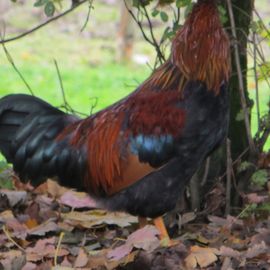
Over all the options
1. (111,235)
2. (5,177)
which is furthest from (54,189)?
(111,235)

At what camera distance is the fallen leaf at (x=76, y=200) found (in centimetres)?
500

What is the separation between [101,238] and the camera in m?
4.60

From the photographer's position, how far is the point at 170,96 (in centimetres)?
426

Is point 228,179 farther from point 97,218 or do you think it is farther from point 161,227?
point 97,218

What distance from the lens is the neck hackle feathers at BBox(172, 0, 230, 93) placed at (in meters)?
4.22

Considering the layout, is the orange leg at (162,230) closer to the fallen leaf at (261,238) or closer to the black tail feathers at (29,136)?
the fallen leaf at (261,238)

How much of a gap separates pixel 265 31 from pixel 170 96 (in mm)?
965

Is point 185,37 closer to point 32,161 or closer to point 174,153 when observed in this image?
point 174,153

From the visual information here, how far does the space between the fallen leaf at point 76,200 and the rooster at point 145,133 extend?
461 millimetres

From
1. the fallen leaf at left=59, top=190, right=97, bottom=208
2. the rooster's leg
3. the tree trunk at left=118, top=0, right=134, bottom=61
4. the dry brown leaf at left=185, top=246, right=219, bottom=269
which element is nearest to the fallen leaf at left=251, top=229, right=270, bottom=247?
the dry brown leaf at left=185, top=246, right=219, bottom=269

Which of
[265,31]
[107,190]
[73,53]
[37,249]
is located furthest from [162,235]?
[73,53]

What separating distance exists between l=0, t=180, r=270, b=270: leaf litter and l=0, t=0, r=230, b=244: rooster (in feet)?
0.82

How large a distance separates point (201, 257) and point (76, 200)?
1.30 m

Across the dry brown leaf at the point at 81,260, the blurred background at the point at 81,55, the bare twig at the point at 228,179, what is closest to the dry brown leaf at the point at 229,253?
the dry brown leaf at the point at 81,260
